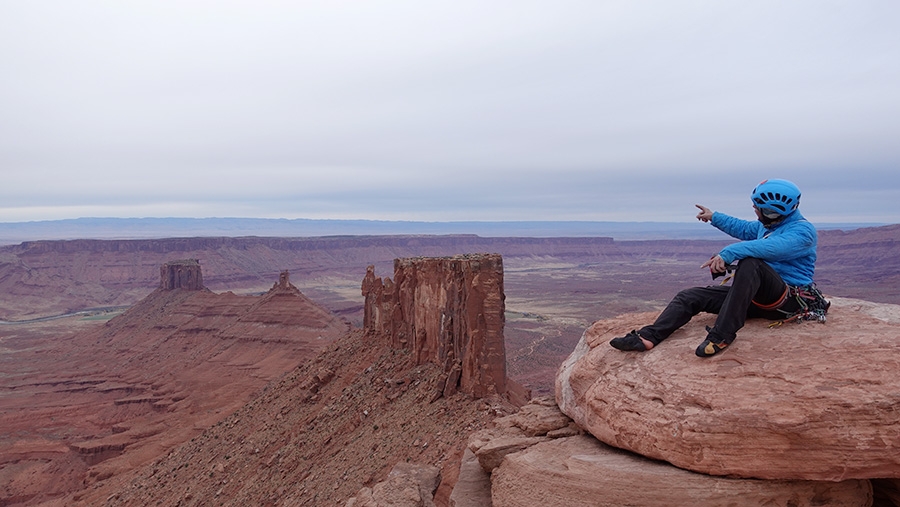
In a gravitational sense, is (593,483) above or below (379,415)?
above

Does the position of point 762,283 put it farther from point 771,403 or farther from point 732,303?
point 771,403

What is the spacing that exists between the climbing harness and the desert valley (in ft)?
0.83

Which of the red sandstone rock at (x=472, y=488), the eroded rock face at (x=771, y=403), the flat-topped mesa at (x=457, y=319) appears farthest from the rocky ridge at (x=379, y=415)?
the eroded rock face at (x=771, y=403)

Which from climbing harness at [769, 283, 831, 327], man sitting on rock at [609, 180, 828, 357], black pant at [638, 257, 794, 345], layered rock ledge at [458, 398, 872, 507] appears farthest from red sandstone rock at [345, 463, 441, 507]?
climbing harness at [769, 283, 831, 327]

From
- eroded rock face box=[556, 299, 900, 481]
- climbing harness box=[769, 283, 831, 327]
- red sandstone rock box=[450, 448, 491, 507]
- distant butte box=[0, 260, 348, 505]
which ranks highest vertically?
climbing harness box=[769, 283, 831, 327]

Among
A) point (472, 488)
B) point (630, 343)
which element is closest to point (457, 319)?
point (472, 488)

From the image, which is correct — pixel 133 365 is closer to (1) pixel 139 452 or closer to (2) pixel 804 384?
(1) pixel 139 452

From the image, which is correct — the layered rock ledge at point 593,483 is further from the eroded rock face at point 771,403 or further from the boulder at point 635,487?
the eroded rock face at point 771,403

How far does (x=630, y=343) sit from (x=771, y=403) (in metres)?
1.83

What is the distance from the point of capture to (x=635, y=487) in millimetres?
6148

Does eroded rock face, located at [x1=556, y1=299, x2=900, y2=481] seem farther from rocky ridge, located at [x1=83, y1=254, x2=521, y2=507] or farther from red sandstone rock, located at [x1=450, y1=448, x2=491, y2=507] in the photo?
rocky ridge, located at [x1=83, y1=254, x2=521, y2=507]

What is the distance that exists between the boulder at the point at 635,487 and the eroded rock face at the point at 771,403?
14cm

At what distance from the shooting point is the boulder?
19.4 ft

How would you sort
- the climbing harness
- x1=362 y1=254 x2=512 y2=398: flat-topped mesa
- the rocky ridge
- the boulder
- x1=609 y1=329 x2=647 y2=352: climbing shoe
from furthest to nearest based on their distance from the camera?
1. x1=362 y1=254 x2=512 y2=398: flat-topped mesa
2. the rocky ridge
3. x1=609 y1=329 x2=647 y2=352: climbing shoe
4. the climbing harness
5. the boulder
